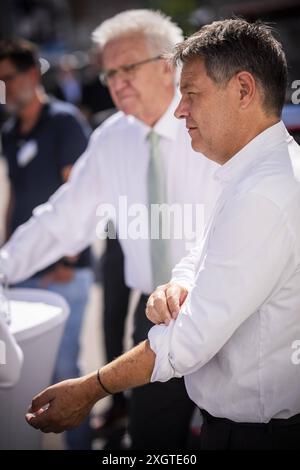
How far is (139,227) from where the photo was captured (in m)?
2.45

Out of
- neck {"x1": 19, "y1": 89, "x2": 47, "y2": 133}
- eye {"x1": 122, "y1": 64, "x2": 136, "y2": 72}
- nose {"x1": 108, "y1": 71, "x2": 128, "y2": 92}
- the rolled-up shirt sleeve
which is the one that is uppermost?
eye {"x1": 122, "y1": 64, "x2": 136, "y2": 72}

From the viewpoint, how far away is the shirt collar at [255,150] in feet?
4.86

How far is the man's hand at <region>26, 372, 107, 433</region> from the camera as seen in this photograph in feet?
5.03

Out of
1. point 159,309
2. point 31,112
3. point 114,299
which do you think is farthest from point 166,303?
point 31,112

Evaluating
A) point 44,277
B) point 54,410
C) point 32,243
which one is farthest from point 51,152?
point 54,410

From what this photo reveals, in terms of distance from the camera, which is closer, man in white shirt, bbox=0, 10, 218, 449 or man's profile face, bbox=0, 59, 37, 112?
man in white shirt, bbox=0, 10, 218, 449

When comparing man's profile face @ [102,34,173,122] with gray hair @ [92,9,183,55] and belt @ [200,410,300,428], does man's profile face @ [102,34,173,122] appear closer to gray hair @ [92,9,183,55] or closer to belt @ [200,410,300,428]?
gray hair @ [92,9,183,55]

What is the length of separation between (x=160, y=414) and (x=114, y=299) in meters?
1.24

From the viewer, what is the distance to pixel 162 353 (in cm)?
145

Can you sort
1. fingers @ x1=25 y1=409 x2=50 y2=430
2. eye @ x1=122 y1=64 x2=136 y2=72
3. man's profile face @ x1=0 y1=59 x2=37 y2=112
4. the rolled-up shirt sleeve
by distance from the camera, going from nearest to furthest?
1. the rolled-up shirt sleeve
2. fingers @ x1=25 y1=409 x2=50 y2=430
3. eye @ x1=122 y1=64 x2=136 y2=72
4. man's profile face @ x1=0 y1=59 x2=37 y2=112

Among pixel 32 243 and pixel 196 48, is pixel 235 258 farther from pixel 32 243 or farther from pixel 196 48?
pixel 32 243

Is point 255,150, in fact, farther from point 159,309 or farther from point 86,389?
point 86,389

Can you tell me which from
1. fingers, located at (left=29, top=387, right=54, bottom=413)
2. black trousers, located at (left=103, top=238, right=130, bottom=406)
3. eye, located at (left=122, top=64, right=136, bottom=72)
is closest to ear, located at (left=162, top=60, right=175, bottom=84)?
eye, located at (left=122, top=64, right=136, bottom=72)

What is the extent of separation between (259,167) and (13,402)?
44.7 inches
